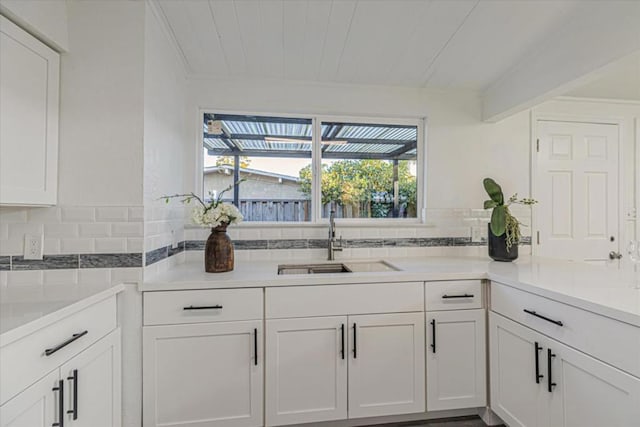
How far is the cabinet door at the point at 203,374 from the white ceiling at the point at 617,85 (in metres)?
2.74

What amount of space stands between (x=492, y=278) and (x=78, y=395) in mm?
2038

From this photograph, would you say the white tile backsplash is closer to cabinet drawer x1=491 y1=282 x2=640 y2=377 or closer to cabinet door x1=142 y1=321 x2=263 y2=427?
cabinet door x1=142 y1=321 x2=263 y2=427

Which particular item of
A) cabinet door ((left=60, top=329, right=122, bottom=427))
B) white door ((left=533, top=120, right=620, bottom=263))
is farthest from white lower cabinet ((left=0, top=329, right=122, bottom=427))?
white door ((left=533, top=120, right=620, bottom=263))

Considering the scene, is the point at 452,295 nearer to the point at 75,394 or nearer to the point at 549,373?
the point at 549,373

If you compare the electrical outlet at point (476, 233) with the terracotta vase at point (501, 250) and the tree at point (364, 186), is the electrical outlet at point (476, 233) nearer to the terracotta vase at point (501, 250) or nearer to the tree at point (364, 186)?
the terracotta vase at point (501, 250)

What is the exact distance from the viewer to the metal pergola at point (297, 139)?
2.29 metres

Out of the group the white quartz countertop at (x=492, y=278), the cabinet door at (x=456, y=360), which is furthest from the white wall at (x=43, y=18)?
the cabinet door at (x=456, y=360)

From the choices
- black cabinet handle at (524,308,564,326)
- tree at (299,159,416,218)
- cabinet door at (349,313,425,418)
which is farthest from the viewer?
tree at (299,159,416,218)

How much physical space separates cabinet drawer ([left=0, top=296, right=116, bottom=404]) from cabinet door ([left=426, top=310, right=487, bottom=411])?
1.65m

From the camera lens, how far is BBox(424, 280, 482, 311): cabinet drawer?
1.73 metres

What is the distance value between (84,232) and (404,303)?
5.56 feet

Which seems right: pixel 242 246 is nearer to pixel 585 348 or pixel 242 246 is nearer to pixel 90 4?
pixel 90 4

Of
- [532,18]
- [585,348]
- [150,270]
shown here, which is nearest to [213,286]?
[150,270]

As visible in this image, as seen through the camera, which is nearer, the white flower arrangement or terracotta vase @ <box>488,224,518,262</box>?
the white flower arrangement
